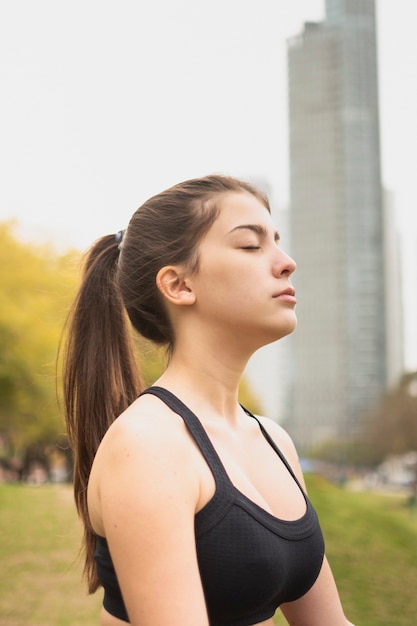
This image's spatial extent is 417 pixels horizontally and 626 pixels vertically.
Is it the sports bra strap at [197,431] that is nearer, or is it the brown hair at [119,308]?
the sports bra strap at [197,431]

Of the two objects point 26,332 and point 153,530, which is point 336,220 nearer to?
point 26,332

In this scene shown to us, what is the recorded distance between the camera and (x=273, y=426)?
1.93 m

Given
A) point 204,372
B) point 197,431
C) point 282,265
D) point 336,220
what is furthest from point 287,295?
Answer: point 336,220

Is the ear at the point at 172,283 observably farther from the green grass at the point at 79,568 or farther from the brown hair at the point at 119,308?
the green grass at the point at 79,568

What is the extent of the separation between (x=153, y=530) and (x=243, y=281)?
0.52 meters

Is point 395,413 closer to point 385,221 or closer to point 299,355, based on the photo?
point 299,355

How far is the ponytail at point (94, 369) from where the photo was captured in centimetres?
183

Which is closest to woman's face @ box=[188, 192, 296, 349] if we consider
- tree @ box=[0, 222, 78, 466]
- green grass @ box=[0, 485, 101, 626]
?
green grass @ box=[0, 485, 101, 626]

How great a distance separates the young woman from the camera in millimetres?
1333

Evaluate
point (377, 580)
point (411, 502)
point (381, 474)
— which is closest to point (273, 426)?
point (377, 580)

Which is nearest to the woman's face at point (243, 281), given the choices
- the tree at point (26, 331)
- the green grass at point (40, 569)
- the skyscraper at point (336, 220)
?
the green grass at point (40, 569)

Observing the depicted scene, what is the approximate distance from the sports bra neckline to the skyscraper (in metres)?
53.5

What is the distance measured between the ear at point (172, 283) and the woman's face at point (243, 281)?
3 centimetres

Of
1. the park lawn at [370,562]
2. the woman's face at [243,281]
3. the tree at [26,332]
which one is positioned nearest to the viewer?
the woman's face at [243,281]
